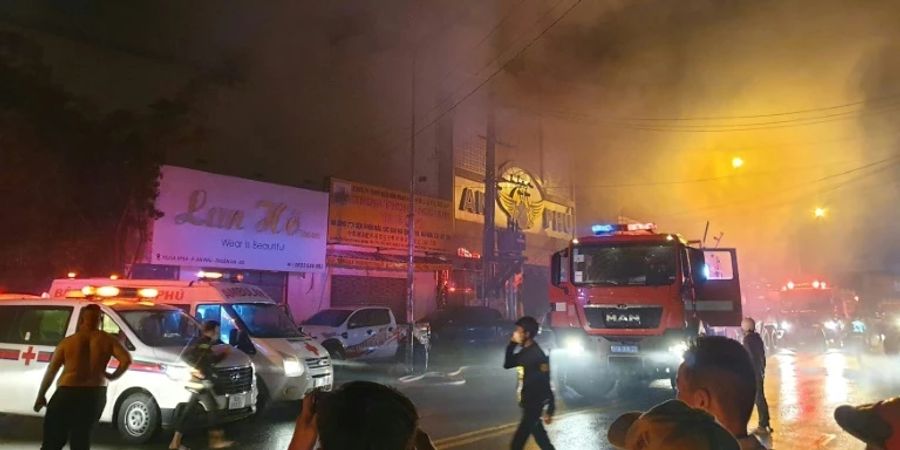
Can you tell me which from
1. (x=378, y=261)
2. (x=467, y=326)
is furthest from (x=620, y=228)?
(x=378, y=261)

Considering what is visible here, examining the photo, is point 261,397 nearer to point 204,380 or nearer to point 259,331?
point 259,331

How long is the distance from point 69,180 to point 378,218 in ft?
26.4

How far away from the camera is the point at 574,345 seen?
977cm

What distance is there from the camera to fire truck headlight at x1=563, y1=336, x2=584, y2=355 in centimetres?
969

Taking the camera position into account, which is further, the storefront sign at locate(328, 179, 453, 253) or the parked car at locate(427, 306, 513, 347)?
the storefront sign at locate(328, 179, 453, 253)

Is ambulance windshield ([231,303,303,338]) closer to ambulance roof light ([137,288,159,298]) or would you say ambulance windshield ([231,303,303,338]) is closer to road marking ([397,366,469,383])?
ambulance roof light ([137,288,159,298])

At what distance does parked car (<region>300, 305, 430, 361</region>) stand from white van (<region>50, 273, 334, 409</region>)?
4.01 metres

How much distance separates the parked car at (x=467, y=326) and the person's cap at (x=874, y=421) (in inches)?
581

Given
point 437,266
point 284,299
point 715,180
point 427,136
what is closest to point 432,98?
point 427,136

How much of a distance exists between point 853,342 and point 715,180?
7338 mm

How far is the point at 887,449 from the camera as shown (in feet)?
5.10

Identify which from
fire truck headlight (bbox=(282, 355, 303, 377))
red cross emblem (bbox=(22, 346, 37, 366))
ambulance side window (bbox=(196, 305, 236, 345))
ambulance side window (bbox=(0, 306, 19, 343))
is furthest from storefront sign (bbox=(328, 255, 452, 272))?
red cross emblem (bbox=(22, 346, 37, 366))

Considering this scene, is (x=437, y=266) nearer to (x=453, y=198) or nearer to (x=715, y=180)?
→ (x=453, y=198)

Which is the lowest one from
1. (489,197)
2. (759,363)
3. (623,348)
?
(759,363)
